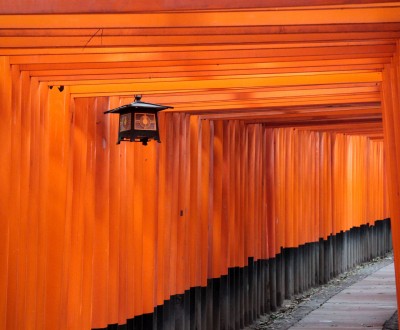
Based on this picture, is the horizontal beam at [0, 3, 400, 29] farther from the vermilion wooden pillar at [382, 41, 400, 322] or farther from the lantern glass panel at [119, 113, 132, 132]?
the lantern glass panel at [119, 113, 132, 132]

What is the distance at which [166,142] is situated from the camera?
11852 mm

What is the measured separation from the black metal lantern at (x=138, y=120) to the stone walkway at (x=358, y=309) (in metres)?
5.92

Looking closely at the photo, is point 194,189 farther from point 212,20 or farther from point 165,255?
point 212,20

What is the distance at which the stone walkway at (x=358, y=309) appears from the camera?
1447 cm

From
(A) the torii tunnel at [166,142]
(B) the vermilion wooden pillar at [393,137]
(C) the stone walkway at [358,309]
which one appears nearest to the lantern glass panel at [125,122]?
(A) the torii tunnel at [166,142]

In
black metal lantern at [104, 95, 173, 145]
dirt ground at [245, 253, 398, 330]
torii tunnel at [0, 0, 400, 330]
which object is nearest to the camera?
torii tunnel at [0, 0, 400, 330]

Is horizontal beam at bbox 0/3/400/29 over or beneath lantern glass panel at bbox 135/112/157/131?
over

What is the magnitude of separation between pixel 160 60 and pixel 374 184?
1815cm

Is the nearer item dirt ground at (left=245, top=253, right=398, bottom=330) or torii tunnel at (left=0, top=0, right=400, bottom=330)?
torii tunnel at (left=0, top=0, right=400, bottom=330)

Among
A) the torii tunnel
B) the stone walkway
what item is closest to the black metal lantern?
the torii tunnel

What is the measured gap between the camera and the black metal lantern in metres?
9.41

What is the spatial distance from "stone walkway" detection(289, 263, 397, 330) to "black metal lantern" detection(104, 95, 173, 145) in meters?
5.92

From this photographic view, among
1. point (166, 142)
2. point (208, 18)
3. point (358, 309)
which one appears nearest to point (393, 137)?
point (208, 18)

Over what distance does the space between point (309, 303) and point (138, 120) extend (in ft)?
28.6
